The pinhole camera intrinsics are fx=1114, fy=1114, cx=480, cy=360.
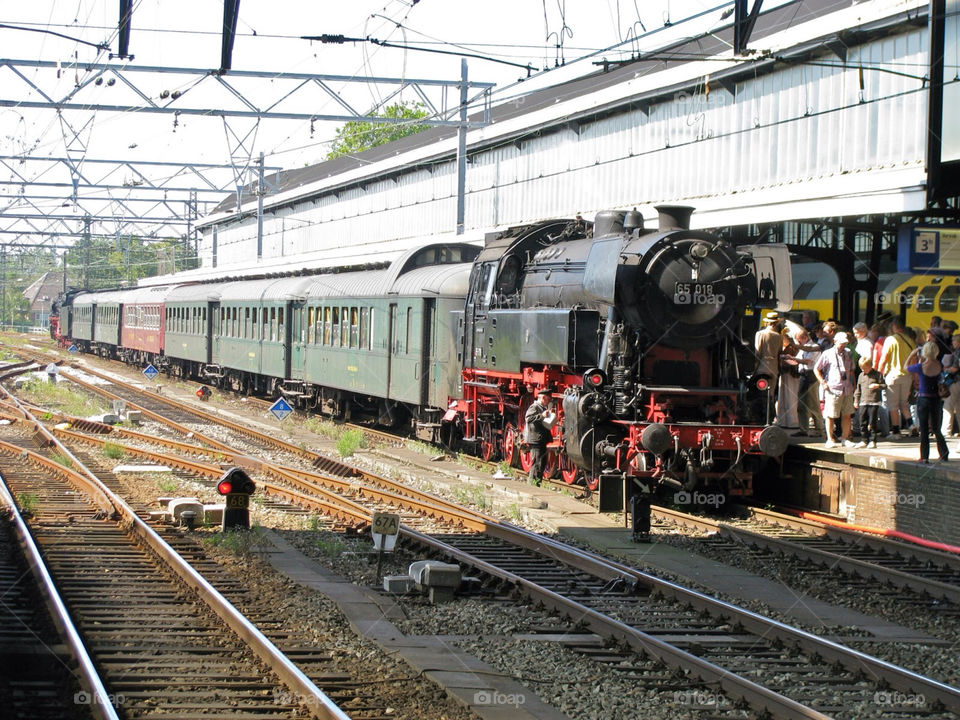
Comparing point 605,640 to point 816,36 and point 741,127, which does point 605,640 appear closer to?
point 816,36

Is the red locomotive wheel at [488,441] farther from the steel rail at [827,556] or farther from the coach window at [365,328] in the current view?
the coach window at [365,328]

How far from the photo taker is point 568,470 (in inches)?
583

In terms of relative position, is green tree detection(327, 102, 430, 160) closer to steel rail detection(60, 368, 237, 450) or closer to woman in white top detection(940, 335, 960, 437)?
steel rail detection(60, 368, 237, 450)

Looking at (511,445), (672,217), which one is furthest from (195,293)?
(672,217)

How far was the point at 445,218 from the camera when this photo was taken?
36.2 metres

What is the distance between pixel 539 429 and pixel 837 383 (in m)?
3.80

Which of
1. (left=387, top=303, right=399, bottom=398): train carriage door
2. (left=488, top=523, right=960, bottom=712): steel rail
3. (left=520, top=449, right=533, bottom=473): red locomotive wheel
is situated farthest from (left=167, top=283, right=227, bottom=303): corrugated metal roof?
(left=488, top=523, right=960, bottom=712): steel rail

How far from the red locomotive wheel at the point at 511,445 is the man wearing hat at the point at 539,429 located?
0.75 m

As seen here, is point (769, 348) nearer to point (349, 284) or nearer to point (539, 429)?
point (539, 429)

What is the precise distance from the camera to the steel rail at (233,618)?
600 centimetres

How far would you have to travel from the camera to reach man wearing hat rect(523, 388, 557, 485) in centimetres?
1417

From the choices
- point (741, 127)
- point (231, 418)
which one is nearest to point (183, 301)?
point (231, 418)

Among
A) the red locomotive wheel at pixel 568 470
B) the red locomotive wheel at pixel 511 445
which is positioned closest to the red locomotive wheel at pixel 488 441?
the red locomotive wheel at pixel 511 445

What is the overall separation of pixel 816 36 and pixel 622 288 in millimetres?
7484
